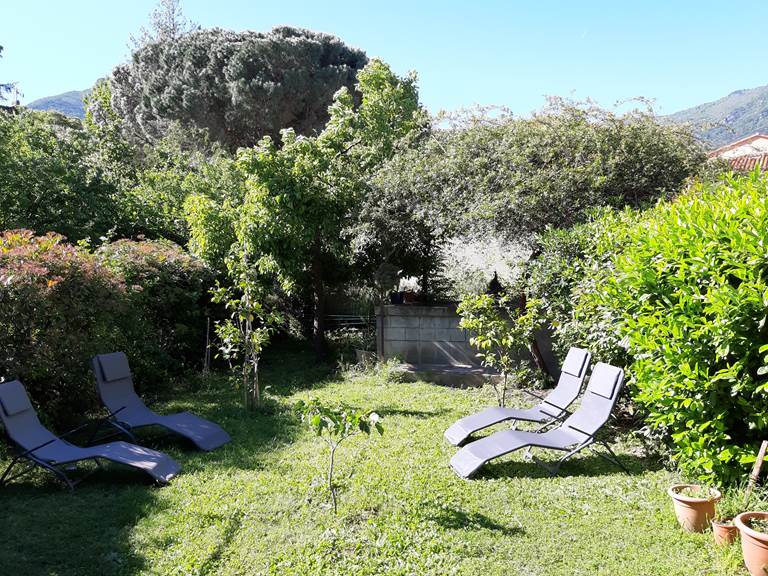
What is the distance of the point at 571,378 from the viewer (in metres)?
6.33

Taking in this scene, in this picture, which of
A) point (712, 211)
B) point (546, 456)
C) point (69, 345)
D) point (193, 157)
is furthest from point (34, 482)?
point (193, 157)

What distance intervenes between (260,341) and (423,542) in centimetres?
429

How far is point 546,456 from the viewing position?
584cm

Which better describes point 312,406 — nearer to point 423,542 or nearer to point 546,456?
point 423,542

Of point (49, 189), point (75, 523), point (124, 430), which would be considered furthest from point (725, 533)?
point (49, 189)

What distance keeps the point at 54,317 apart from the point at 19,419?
1.63 meters

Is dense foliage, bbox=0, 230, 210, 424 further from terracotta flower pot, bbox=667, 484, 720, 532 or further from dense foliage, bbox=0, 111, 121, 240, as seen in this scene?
terracotta flower pot, bbox=667, 484, 720, 532

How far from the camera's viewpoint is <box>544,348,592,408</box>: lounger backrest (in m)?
6.19

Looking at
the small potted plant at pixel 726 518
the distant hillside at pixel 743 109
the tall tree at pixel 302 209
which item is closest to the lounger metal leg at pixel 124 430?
the tall tree at pixel 302 209

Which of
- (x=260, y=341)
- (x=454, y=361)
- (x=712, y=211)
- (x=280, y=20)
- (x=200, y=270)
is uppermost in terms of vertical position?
(x=280, y=20)

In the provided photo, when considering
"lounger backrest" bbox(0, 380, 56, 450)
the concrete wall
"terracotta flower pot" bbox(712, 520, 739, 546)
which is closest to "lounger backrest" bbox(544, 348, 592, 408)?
"terracotta flower pot" bbox(712, 520, 739, 546)

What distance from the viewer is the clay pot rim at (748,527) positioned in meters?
3.12

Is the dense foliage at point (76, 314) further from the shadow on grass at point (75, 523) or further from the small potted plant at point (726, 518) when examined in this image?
the small potted plant at point (726, 518)

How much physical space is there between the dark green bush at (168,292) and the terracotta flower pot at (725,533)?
7.72 meters
